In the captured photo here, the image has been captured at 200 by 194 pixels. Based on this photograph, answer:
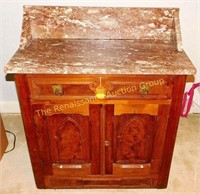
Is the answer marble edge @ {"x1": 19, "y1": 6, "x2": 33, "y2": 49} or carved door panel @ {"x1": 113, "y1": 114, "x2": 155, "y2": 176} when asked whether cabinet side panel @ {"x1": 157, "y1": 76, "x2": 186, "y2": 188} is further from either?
marble edge @ {"x1": 19, "y1": 6, "x2": 33, "y2": 49}

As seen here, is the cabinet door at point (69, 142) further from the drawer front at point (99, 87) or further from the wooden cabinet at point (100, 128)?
the drawer front at point (99, 87)

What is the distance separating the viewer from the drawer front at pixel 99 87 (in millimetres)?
1354

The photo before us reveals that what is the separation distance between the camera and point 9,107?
96.7 inches

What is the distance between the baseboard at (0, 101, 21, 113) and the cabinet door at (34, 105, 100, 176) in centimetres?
94

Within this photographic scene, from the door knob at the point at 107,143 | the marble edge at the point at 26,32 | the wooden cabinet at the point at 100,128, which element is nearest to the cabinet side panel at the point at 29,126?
the wooden cabinet at the point at 100,128

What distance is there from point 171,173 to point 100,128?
78cm

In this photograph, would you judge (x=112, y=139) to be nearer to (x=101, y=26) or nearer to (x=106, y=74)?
(x=106, y=74)

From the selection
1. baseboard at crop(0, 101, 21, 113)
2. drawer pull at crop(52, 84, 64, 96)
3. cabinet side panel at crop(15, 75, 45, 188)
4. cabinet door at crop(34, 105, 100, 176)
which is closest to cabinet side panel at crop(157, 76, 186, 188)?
cabinet door at crop(34, 105, 100, 176)

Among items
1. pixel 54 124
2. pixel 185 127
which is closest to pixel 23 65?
pixel 54 124

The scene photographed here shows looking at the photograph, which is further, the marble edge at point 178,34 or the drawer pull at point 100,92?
Result: the marble edge at point 178,34

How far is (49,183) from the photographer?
1785mm

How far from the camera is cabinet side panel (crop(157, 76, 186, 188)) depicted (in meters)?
1.37

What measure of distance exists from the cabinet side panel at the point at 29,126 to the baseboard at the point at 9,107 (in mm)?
900

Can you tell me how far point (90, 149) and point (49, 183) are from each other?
42cm
